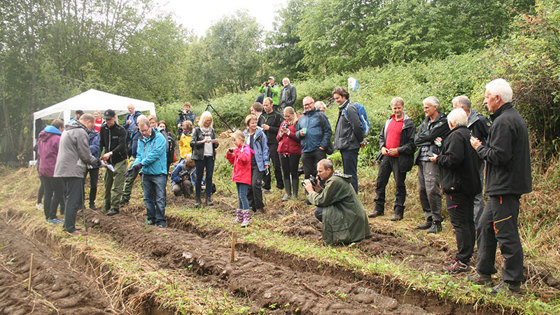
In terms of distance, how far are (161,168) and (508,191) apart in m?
5.80

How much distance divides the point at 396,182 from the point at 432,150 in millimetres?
1050

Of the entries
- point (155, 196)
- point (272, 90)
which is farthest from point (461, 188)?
point (272, 90)

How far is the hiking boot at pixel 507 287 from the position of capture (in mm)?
3920

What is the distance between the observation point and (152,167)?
24.8ft

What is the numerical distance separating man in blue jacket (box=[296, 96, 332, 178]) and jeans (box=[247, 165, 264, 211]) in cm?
99

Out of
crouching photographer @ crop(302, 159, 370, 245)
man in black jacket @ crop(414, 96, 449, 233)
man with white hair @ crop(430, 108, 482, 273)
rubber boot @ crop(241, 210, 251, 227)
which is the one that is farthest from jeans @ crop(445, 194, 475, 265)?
rubber boot @ crop(241, 210, 251, 227)

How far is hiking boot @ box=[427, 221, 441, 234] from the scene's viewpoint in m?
6.28

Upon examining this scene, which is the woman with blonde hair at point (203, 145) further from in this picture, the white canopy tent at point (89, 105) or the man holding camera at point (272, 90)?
the white canopy tent at point (89, 105)

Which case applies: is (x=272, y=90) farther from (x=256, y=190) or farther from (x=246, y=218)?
(x=246, y=218)

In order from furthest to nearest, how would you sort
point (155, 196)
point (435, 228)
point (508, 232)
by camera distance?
1. point (155, 196)
2. point (435, 228)
3. point (508, 232)

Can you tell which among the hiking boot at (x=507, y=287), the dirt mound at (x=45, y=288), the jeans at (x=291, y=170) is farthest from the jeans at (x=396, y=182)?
the dirt mound at (x=45, y=288)

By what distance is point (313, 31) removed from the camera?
27.0 m

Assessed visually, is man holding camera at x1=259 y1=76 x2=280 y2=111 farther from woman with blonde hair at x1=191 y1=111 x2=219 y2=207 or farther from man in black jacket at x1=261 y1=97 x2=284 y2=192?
woman with blonde hair at x1=191 y1=111 x2=219 y2=207

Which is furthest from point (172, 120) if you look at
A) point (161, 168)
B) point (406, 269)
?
point (406, 269)
